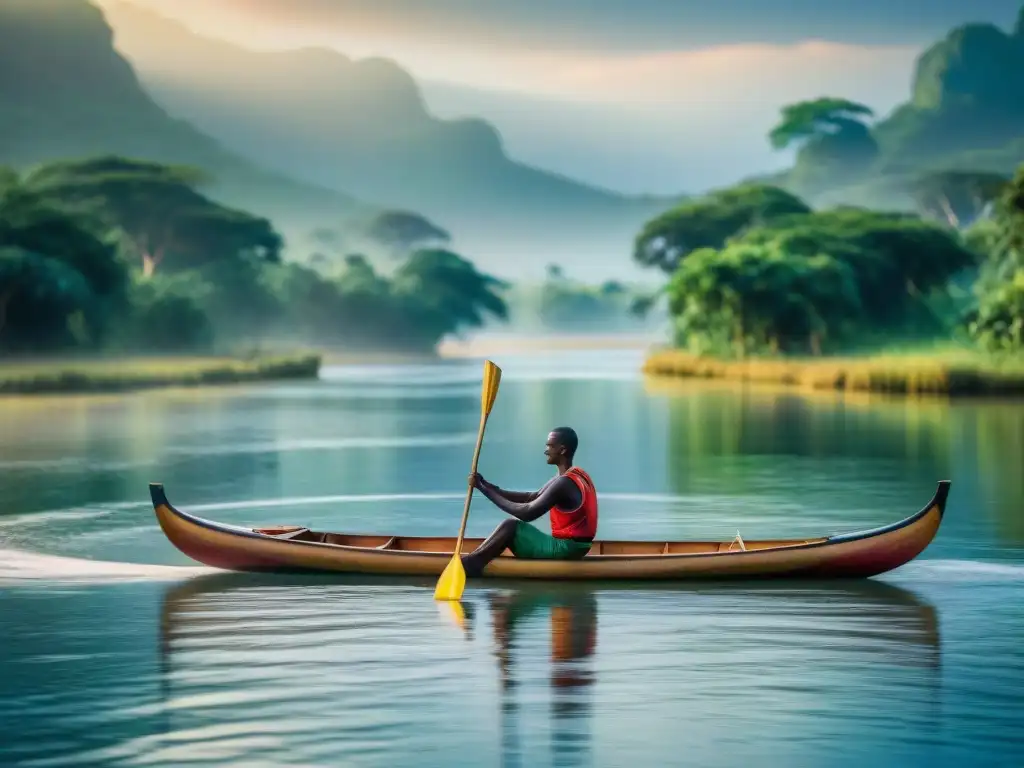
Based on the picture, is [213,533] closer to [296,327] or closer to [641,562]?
[641,562]

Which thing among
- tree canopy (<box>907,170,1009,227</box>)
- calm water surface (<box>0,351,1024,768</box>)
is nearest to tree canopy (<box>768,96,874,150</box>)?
tree canopy (<box>907,170,1009,227</box>)

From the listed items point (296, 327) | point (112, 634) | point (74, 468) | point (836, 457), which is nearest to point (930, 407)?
point (836, 457)

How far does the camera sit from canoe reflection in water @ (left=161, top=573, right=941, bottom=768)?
10055 mm

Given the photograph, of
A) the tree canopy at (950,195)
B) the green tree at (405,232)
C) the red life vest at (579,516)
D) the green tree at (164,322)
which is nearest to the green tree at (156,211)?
the green tree at (164,322)

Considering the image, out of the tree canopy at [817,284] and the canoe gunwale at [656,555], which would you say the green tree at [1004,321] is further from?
the canoe gunwale at [656,555]

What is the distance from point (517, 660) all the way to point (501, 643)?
0.67 m

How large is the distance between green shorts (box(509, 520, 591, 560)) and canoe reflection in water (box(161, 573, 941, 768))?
1.03 feet

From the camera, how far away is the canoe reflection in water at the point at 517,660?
1005 centimetres

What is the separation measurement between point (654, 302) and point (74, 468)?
246 feet

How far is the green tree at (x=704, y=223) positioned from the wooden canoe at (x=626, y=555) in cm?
8257

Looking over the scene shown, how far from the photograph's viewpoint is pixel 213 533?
15703mm

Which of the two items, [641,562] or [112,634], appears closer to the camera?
[112,634]

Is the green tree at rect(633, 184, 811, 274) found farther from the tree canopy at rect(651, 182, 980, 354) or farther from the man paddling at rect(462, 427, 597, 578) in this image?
the man paddling at rect(462, 427, 597, 578)

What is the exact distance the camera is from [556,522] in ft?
49.7
